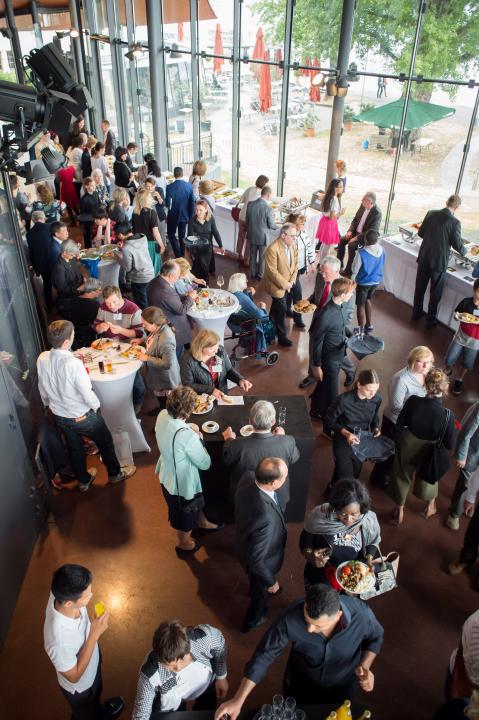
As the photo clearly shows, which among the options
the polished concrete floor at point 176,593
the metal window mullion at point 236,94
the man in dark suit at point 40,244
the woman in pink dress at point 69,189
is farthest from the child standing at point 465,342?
the woman in pink dress at point 69,189

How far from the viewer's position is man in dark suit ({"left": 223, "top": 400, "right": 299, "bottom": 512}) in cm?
352

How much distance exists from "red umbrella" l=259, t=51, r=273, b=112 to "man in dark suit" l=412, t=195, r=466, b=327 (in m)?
4.34

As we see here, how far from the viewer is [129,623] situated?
381 centimetres

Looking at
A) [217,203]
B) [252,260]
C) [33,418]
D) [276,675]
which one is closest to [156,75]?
[217,203]

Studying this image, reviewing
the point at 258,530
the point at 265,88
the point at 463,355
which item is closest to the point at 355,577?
the point at 258,530

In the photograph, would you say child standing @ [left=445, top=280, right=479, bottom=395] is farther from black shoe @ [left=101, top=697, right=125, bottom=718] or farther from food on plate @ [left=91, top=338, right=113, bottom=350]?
black shoe @ [left=101, top=697, right=125, bottom=718]

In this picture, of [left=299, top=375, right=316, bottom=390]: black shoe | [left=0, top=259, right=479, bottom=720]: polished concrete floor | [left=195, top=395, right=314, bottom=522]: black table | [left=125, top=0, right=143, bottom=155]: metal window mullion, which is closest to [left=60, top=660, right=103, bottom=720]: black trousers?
[left=0, top=259, right=479, bottom=720]: polished concrete floor

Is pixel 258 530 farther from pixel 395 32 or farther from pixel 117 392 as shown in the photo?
pixel 395 32

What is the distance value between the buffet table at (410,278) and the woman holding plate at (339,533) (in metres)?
4.57

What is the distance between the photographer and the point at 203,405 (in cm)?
430

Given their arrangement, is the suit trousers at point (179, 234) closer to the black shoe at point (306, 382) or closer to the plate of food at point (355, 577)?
the black shoe at point (306, 382)

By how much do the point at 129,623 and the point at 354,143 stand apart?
27.0 feet

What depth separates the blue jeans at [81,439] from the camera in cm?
445

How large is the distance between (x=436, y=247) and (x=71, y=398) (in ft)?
15.8
